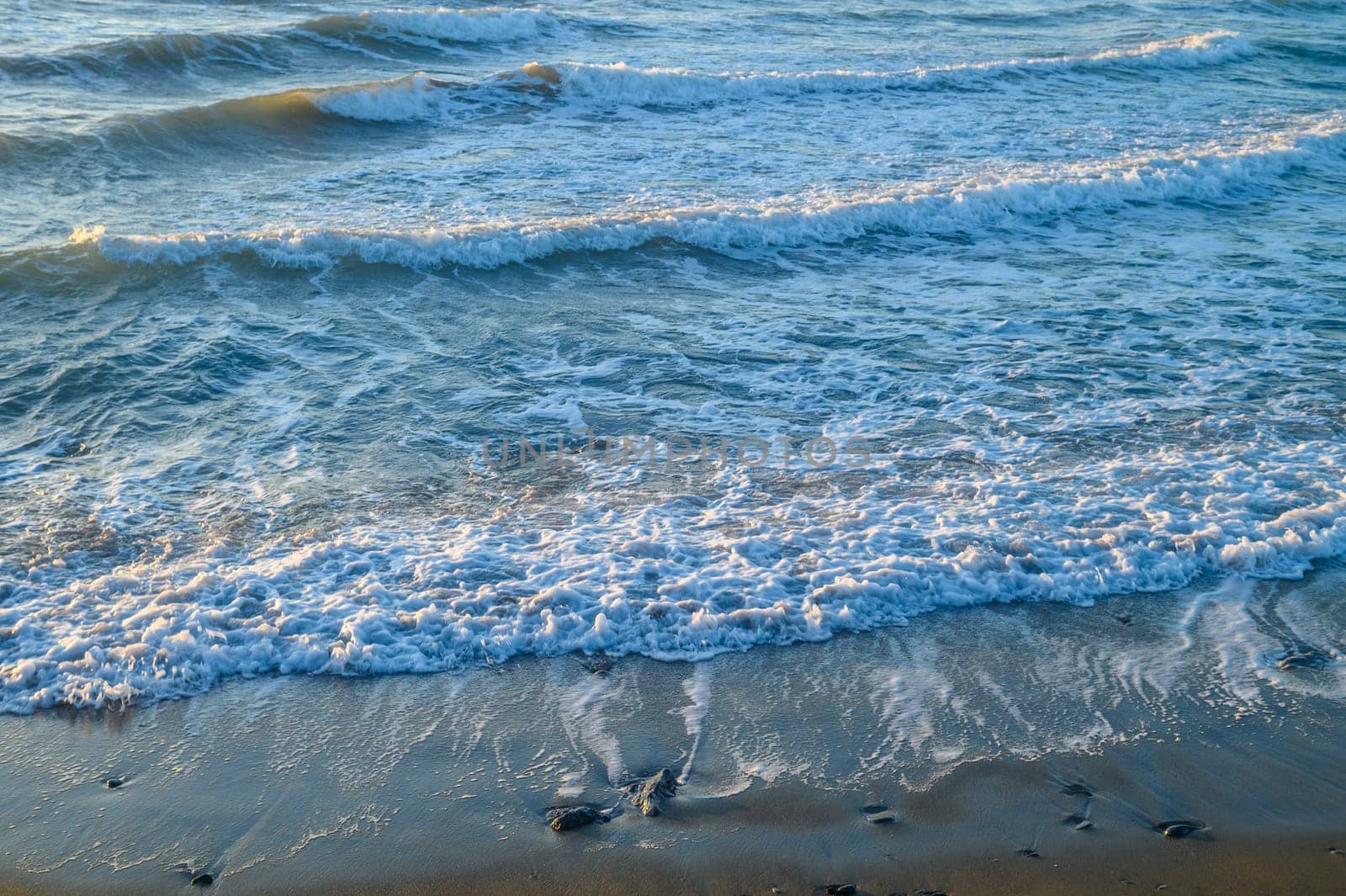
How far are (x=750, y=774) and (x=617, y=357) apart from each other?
5.37m

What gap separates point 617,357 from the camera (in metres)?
9.34

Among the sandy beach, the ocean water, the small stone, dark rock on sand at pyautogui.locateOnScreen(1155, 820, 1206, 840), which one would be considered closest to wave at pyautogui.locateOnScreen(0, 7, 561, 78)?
the ocean water

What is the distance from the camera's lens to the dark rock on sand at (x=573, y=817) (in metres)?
4.25

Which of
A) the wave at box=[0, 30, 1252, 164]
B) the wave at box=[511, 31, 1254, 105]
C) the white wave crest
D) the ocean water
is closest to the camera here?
the ocean water

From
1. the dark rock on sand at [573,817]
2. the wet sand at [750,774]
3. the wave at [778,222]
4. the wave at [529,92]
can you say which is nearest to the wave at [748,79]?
the wave at [529,92]

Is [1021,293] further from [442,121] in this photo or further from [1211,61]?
[1211,61]

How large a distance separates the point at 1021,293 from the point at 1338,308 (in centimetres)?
302

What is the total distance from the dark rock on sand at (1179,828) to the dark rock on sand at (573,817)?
90.4 inches

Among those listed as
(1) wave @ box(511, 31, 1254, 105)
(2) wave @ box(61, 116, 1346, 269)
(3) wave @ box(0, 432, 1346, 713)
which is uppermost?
(1) wave @ box(511, 31, 1254, 105)

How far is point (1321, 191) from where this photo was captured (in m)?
14.6

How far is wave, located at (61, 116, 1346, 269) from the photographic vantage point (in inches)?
443

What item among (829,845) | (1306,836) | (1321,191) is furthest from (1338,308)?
(829,845)

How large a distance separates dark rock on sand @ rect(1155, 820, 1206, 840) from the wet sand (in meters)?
0.02

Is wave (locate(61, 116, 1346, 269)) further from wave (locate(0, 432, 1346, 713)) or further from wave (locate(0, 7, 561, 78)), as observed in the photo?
wave (locate(0, 7, 561, 78))
